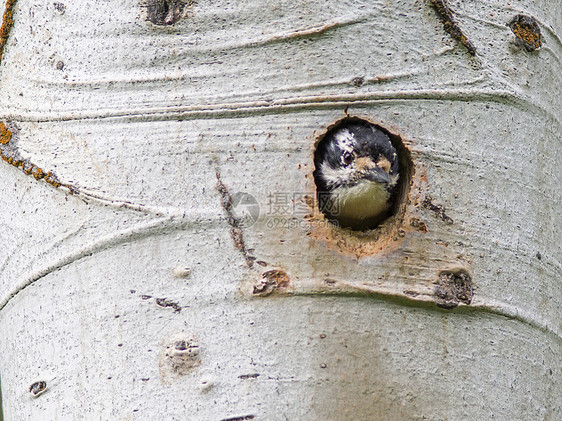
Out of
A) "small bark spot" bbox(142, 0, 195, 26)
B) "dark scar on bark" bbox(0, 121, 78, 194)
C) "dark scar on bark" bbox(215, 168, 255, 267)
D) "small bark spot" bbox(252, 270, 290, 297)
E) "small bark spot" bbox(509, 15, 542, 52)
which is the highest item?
"small bark spot" bbox(142, 0, 195, 26)

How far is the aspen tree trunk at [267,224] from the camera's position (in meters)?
1.08

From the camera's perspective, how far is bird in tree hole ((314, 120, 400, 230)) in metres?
1.26

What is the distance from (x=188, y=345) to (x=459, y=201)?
0.50 m

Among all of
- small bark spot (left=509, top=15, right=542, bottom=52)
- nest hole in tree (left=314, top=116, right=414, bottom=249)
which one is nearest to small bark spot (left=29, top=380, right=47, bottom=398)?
nest hole in tree (left=314, top=116, right=414, bottom=249)

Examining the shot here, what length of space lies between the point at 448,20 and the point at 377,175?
58 cm

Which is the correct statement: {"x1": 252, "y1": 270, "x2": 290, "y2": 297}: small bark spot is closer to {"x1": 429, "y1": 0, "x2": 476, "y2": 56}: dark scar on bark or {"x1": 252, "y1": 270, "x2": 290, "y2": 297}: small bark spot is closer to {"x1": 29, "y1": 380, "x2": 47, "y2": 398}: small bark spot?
{"x1": 29, "y1": 380, "x2": 47, "y2": 398}: small bark spot

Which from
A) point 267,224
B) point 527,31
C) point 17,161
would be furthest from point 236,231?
point 527,31

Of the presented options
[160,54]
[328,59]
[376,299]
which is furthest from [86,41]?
[376,299]

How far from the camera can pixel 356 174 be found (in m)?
1.87

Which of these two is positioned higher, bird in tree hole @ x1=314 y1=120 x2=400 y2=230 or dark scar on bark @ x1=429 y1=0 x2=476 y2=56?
dark scar on bark @ x1=429 y1=0 x2=476 y2=56

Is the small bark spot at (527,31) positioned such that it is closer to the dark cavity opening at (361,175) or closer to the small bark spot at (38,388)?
the dark cavity opening at (361,175)

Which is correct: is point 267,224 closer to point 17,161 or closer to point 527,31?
point 17,161

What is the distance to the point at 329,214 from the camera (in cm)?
132

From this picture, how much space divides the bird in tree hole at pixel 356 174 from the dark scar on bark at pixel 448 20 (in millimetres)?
207
